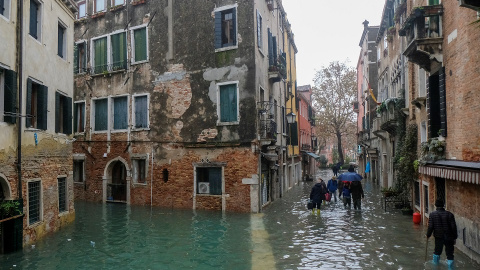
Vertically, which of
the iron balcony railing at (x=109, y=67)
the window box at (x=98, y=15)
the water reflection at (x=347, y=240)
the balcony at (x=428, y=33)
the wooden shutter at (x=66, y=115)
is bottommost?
the water reflection at (x=347, y=240)

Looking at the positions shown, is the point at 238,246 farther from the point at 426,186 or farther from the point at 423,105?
the point at 423,105

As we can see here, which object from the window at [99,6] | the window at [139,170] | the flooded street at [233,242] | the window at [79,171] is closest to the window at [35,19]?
the flooded street at [233,242]

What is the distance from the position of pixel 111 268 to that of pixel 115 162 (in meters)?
11.4

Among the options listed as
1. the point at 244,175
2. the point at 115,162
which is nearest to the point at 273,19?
the point at 244,175

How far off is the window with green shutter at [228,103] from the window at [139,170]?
511 centimetres

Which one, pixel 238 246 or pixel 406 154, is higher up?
pixel 406 154

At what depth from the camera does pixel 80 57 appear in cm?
2027

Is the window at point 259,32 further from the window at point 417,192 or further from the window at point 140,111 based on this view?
the window at point 417,192

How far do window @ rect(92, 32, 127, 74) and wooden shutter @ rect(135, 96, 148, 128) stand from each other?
204cm

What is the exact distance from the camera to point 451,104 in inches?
375

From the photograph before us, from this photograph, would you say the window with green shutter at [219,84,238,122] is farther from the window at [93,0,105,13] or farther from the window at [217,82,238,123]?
the window at [93,0,105,13]

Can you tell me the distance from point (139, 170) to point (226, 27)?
850 centimetres

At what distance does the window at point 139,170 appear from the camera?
1823cm

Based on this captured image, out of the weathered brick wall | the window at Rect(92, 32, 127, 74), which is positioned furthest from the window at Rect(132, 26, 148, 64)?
the weathered brick wall
